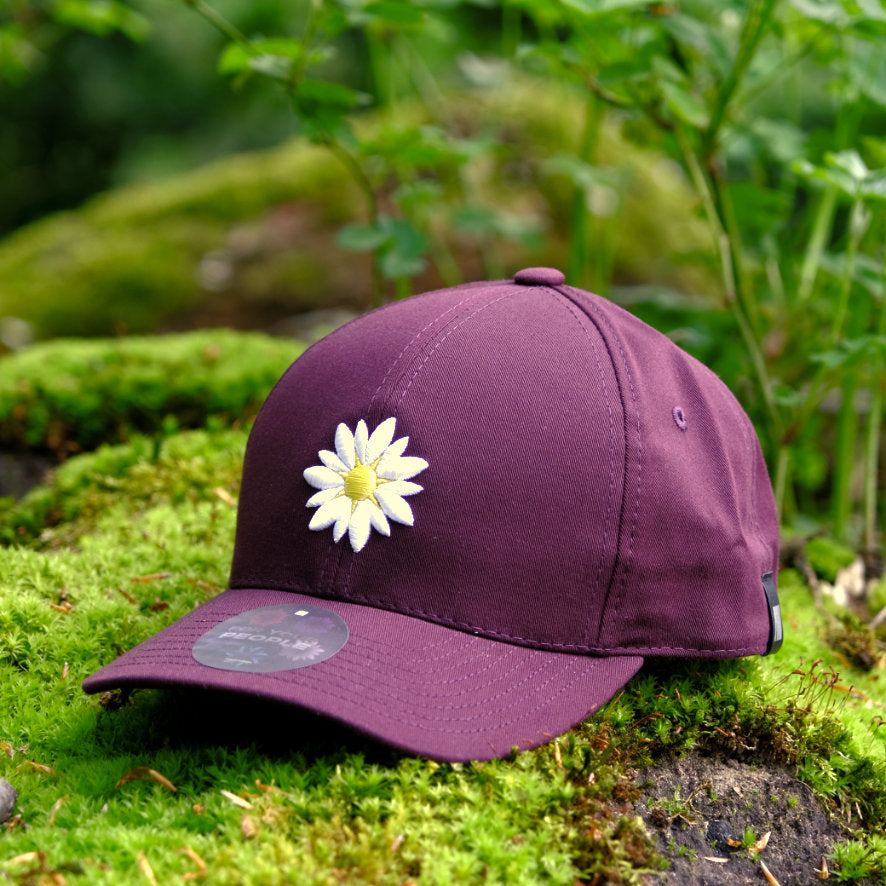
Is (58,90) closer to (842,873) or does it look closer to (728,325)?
(728,325)

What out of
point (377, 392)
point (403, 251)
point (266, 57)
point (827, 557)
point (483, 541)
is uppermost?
point (266, 57)

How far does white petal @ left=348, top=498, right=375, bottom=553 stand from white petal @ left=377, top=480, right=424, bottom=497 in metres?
0.04

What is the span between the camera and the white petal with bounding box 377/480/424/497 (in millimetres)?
1581

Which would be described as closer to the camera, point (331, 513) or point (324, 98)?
point (331, 513)

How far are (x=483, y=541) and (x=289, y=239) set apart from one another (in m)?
3.87

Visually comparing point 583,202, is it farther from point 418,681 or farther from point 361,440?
point 418,681

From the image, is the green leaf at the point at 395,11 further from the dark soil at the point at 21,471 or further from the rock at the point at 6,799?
the rock at the point at 6,799

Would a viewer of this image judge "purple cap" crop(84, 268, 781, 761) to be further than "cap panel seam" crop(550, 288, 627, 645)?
No

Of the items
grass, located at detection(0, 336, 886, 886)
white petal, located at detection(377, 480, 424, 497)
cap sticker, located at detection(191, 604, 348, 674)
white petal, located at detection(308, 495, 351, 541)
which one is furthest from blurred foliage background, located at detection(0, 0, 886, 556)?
cap sticker, located at detection(191, 604, 348, 674)

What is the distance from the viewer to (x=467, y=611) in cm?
154

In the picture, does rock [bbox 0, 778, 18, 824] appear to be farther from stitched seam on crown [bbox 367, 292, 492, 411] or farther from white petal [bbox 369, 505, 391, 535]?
stitched seam on crown [bbox 367, 292, 492, 411]

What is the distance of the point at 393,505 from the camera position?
1.58m

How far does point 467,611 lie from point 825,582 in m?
1.62

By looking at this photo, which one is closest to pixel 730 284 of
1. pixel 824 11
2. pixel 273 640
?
pixel 824 11
